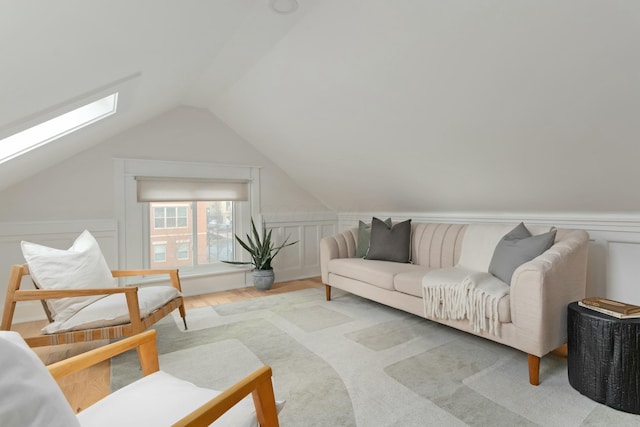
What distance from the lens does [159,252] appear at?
405 cm

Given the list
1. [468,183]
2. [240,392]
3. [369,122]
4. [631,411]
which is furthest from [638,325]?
[369,122]

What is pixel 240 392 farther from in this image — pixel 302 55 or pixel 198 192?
pixel 198 192

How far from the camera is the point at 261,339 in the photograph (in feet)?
8.77

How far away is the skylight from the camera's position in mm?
2379

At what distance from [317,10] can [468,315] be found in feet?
7.47

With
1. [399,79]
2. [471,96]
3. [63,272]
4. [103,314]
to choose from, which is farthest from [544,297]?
[63,272]

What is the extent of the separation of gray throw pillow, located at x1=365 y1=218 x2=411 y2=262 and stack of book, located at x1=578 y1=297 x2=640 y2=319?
5.64 feet

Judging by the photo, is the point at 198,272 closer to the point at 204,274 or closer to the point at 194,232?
the point at 204,274

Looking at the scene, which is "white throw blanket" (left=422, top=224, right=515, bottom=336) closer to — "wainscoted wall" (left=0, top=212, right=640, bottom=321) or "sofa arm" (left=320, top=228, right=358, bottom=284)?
"wainscoted wall" (left=0, top=212, right=640, bottom=321)

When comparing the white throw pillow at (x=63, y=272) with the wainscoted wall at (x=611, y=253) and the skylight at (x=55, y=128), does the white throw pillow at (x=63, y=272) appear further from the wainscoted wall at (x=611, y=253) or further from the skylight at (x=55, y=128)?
the wainscoted wall at (x=611, y=253)

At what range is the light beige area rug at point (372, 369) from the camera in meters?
1.67

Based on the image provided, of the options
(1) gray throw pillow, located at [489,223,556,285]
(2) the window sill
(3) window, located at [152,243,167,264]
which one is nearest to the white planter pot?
(2) the window sill

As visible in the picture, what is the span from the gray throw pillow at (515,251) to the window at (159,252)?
3.60 m

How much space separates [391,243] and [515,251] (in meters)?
1.34
